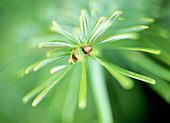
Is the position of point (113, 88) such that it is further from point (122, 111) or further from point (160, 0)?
point (160, 0)

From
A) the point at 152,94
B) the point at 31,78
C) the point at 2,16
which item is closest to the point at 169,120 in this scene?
the point at 152,94

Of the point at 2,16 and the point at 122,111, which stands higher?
the point at 2,16

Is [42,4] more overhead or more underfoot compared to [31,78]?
more overhead

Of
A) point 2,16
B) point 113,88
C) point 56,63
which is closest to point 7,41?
point 2,16

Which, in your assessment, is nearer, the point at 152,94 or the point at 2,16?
the point at 152,94

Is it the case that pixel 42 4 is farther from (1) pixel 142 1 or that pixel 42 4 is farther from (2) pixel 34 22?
(1) pixel 142 1

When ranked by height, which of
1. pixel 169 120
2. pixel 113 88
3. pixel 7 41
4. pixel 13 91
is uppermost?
pixel 7 41
